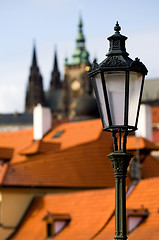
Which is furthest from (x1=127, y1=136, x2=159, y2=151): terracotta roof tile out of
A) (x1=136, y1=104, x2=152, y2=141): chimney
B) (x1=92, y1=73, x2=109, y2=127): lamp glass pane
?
(x1=92, y1=73, x2=109, y2=127): lamp glass pane

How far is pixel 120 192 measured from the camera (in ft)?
32.8

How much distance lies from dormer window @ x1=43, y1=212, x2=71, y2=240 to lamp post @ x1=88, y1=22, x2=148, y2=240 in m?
25.2

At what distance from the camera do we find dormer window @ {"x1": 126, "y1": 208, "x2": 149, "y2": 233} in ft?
93.6

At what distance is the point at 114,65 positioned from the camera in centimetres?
1008

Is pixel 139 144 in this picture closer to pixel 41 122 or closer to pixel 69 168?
pixel 69 168

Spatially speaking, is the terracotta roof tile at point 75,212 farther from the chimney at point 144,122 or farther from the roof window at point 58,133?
the roof window at point 58,133

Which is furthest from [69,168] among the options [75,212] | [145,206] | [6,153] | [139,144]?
[145,206]

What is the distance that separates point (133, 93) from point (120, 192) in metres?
1.33

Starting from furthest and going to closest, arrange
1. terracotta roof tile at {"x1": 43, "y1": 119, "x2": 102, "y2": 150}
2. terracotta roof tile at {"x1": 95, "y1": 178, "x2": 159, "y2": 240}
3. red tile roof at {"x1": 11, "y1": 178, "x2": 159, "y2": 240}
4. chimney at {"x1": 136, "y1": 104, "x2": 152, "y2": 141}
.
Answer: chimney at {"x1": 136, "y1": 104, "x2": 152, "y2": 141} → terracotta roof tile at {"x1": 43, "y1": 119, "x2": 102, "y2": 150} → red tile roof at {"x1": 11, "y1": 178, "x2": 159, "y2": 240} → terracotta roof tile at {"x1": 95, "y1": 178, "x2": 159, "y2": 240}

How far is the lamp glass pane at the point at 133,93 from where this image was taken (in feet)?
33.2

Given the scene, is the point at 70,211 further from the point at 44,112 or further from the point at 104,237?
the point at 44,112

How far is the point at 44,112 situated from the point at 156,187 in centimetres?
2421

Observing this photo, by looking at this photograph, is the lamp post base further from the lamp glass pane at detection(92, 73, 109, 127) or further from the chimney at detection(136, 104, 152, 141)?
the chimney at detection(136, 104, 152, 141)

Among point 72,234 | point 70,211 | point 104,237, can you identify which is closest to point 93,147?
point 70,211
